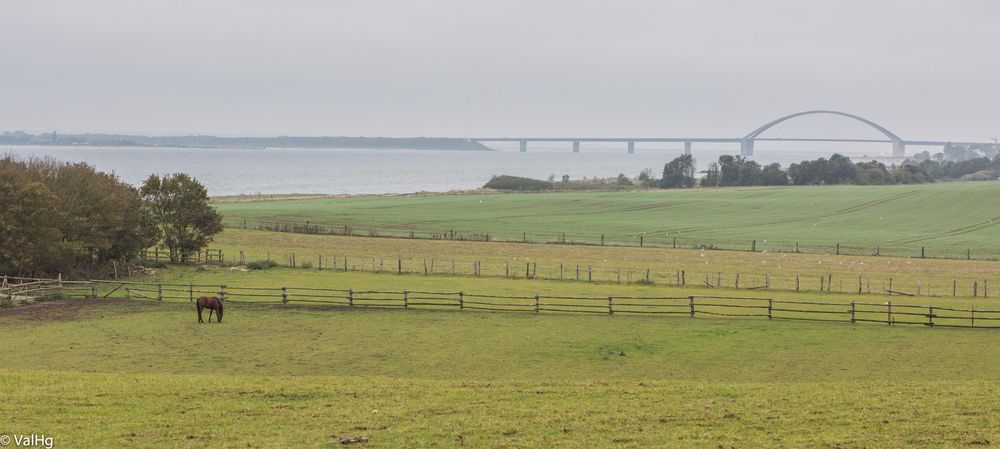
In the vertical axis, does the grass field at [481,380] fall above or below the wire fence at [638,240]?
below

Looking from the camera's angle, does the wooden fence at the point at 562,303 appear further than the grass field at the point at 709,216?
No

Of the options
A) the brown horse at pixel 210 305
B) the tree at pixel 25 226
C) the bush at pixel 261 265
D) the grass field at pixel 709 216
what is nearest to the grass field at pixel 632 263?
the bush at pixel 261 265

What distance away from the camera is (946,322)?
35.6 metres

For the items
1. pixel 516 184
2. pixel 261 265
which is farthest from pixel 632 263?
pixel 516 184

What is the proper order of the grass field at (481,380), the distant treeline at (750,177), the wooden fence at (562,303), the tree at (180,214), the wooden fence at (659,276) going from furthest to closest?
the distant treeline at (750,177)
the tree at (180,214)
the wooden fence at (659,276)
the wooden fence at (562,303)
the grass field at (481,380)

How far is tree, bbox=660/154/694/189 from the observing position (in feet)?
513

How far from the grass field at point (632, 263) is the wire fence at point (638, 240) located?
3.08m

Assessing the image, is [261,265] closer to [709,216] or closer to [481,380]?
[481,380]

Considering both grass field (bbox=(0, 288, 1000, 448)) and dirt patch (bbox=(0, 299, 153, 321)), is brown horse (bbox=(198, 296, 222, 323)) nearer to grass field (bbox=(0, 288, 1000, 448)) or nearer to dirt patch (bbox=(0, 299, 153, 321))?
grass field (bbox=(0, 288, 1000, 448))

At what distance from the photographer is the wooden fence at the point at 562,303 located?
35844mm

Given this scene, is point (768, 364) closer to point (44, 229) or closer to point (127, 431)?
point (127, 431)

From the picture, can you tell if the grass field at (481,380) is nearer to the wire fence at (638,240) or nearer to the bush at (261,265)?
the bush at (261,265)

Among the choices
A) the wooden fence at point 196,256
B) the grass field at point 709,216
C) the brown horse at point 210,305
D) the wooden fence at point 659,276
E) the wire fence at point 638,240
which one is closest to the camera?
the brown horse at point 210,305

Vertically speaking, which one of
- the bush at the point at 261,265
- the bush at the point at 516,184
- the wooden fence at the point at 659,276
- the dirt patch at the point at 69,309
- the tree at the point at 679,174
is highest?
the tree at the point at 679,174
